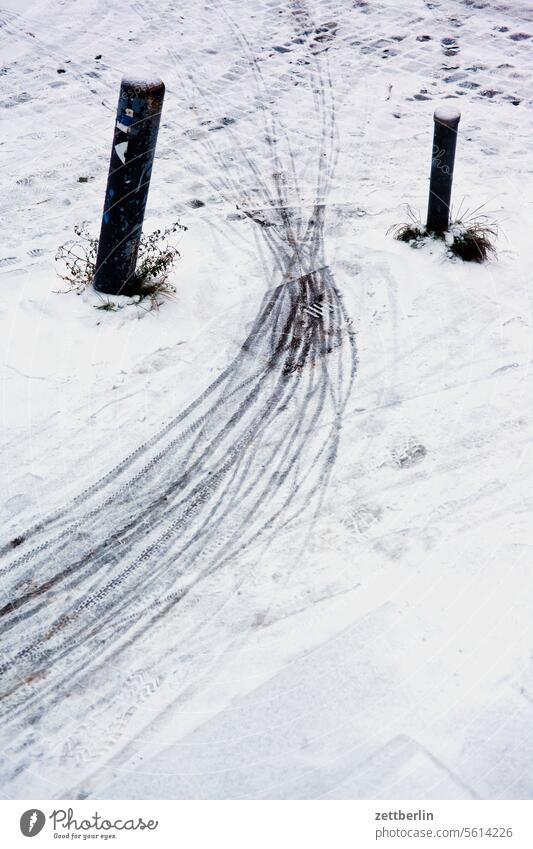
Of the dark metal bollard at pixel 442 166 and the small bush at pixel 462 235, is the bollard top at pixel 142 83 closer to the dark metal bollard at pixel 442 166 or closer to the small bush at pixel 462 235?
the dark metal bollard at pixel 442 166

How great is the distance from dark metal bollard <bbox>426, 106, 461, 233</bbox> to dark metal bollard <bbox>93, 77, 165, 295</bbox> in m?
2.20

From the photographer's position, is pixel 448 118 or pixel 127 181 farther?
pixel 448 118

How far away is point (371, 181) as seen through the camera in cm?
772

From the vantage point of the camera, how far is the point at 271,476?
496 centimetres

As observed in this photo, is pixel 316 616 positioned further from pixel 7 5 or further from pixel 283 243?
pixel 7 5

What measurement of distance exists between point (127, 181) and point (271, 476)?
7.59ft

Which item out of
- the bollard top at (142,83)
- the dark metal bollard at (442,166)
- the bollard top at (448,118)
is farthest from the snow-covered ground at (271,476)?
the bollard top at (142,83)

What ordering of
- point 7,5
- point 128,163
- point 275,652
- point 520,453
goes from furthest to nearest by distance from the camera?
point 7,5 < point 128,163 < point 520,453 < point 275,652

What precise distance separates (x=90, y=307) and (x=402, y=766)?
12.6 feet

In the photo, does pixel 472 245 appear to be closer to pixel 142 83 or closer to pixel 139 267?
pixel 139 267
